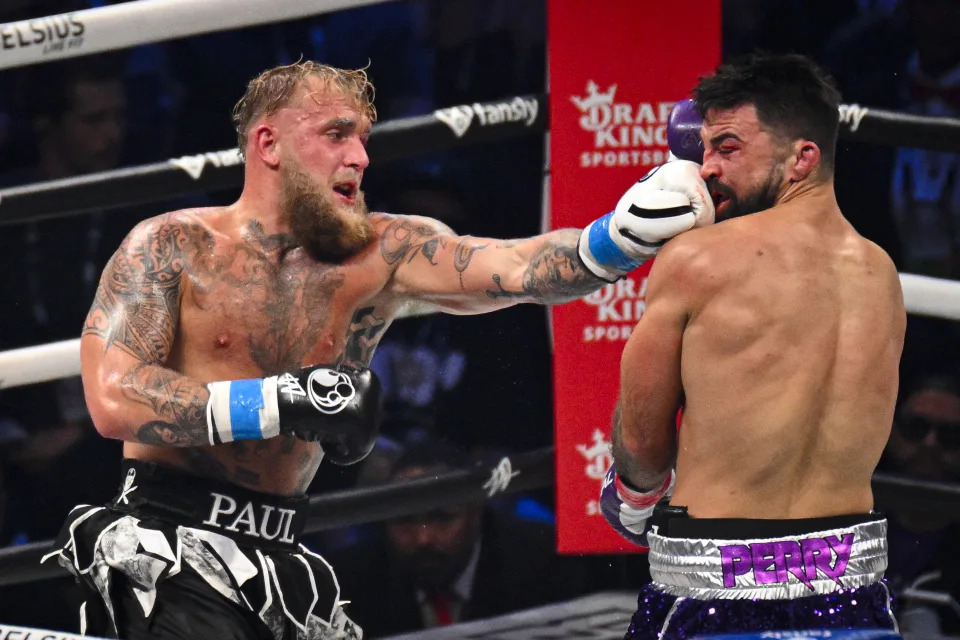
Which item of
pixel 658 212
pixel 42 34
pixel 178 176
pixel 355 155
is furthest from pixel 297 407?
pixel 42 34

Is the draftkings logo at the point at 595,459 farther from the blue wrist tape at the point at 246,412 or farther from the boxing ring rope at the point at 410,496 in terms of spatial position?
the blue wrist tape at the point at 246,412

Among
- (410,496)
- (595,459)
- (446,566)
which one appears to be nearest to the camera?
(595,459)

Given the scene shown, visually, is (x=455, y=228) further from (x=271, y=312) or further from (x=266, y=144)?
(x=271, y=312)

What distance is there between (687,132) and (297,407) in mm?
948

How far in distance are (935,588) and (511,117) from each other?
184 cm

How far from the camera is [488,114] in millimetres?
3607

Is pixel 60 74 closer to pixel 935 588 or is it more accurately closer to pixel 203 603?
pixel 203 603

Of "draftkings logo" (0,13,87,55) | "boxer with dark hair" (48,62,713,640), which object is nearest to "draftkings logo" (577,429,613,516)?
"boxer with dark hair" (48,62,713,640)

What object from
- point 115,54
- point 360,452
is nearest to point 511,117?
point 115,54

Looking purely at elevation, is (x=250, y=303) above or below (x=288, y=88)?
below

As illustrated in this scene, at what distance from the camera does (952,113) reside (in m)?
3.74

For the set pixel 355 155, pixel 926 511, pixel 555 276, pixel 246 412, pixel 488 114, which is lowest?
pixel 926 511

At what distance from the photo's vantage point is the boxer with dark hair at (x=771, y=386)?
2.08 m

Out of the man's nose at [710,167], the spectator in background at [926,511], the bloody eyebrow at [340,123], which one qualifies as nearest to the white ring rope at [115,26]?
the bloody eyebrow at [340,123]
